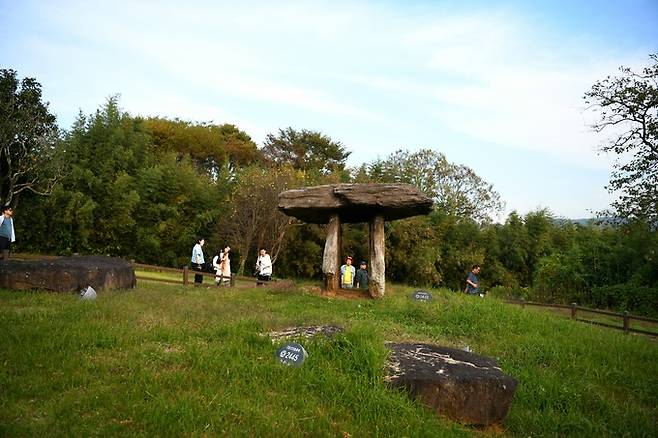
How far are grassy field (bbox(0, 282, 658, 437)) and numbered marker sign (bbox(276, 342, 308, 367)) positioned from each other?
0.34 feet

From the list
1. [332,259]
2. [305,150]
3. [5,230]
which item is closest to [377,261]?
[332,259]

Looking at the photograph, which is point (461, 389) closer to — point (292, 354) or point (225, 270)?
point (292, 354)

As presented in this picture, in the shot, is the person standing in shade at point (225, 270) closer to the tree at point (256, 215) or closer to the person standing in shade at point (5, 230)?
the person standing in shade at point (5, 230)

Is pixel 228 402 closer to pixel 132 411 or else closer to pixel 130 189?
pixel 132 411

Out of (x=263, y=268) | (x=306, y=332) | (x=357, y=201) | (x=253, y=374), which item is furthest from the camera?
(x=263, y=268)

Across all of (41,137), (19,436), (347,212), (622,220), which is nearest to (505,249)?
(622,220)

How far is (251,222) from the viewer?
84.6 ft

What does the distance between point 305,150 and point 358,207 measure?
77.2 ft

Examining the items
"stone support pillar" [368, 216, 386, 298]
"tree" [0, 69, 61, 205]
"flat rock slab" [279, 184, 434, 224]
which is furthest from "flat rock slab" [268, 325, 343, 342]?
"tree" [0, 69, 61, 205]

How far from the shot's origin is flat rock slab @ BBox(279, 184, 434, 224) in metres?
12.8

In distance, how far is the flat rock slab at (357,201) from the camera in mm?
12789

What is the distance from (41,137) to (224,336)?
1905 centimetres

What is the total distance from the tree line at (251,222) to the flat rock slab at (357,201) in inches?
402

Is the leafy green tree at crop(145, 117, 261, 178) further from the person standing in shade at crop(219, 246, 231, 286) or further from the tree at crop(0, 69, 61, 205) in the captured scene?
the person standing in shade at crop(219, 246, 231, 286)
